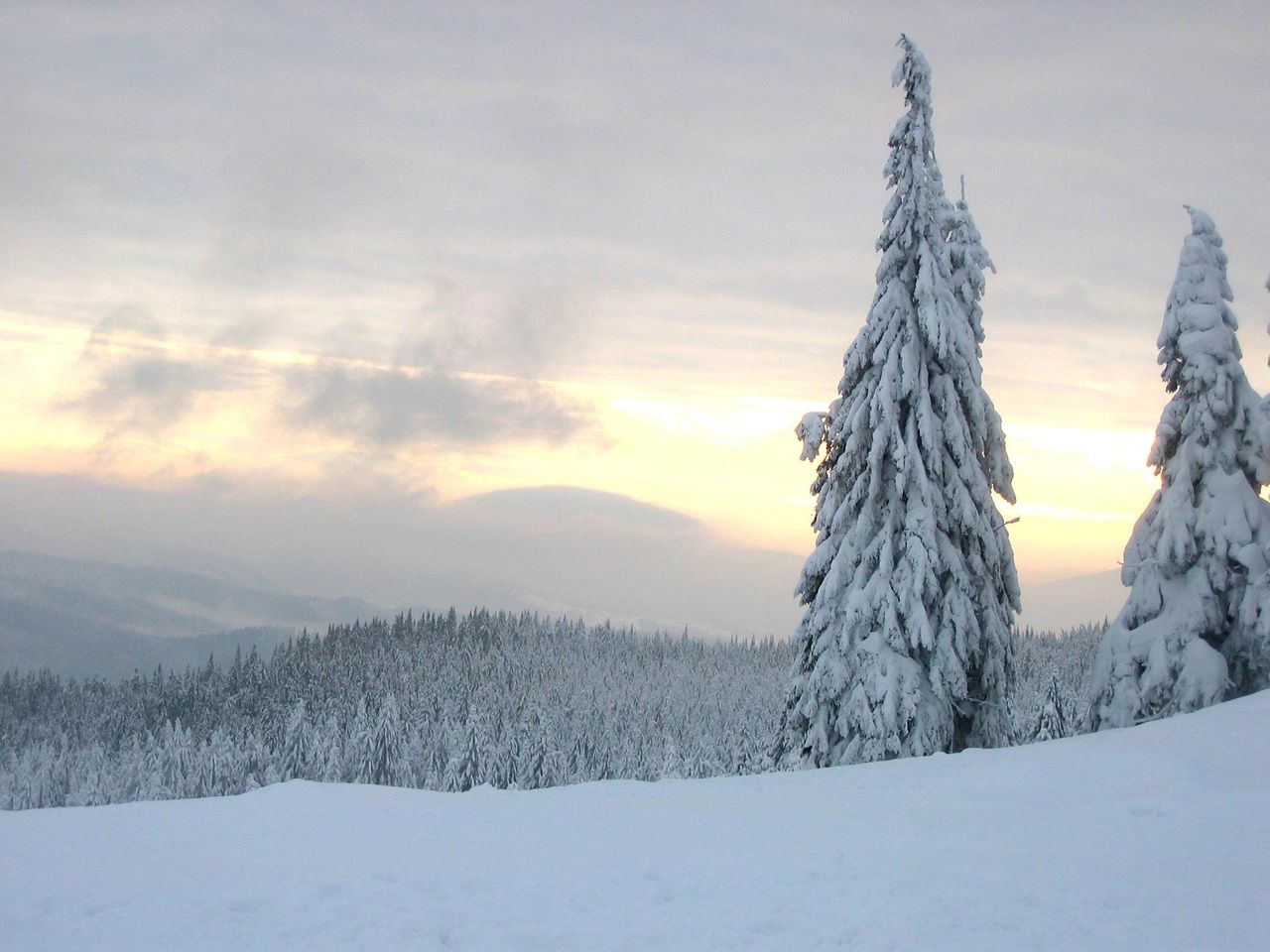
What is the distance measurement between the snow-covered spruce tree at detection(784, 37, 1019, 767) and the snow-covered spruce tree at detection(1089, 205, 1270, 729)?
2.58 meters

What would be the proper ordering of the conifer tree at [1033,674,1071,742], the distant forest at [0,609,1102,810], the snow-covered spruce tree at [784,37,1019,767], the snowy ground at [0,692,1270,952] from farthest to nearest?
the distant forest at [0,609,1102,810], the conifer tree at [1033,674,1071,742], the snow-covered spruce tree at [784,37,1019,767], the snowy ground at [0,692,1270,952]

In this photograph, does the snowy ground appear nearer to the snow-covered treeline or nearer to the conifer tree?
the snow-covered treeline

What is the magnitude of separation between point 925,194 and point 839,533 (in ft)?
24.6

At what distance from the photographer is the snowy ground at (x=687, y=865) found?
29.5 feet

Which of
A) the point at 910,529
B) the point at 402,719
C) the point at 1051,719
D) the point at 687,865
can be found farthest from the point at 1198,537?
the point at 402,719

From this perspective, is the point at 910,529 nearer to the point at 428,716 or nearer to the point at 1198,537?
the point at 1198,537

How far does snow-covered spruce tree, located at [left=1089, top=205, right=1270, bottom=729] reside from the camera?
1958cm

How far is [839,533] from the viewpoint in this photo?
21469mm

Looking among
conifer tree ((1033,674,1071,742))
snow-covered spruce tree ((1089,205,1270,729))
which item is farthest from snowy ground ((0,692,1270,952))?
conifer tree ((1033,674,1071,742))

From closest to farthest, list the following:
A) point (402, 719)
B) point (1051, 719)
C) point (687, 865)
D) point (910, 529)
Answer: point (687, 865) → point (910, 529) → point (1051, 719) → point (402, 719)

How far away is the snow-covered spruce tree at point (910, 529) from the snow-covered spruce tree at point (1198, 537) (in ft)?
8.47

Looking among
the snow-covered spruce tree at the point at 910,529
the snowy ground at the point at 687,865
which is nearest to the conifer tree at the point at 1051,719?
the snow-covered spruce tree at the point at 910,529

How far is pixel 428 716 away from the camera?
112062 millimetres

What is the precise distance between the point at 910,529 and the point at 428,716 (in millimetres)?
99889
